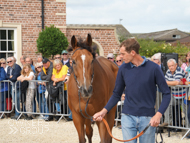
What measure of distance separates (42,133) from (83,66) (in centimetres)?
395

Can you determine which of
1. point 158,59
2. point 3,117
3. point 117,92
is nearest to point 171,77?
point 158,59

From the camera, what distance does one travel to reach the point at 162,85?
11.0 ft

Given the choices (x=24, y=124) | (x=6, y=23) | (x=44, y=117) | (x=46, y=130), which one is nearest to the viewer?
(x=46, y=130)

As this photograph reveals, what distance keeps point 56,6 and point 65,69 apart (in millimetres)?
8587

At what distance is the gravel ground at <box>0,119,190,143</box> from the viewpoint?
7102 millimetres

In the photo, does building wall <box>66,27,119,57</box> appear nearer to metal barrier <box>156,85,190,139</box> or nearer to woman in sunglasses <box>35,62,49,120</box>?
woman in sunglasses <box>35,62,49,120</box>

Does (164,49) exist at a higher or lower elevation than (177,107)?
higher

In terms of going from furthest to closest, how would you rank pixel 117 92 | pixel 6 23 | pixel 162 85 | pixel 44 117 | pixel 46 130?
1. pixel 6 23
2. pixel 44 117
3. pixel 46 130
4. pixel 117 92
5. pixel 162 85

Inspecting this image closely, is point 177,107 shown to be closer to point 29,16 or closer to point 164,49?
point 29,16

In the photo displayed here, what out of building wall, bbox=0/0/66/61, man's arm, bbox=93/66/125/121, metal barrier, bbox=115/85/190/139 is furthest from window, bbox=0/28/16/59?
man's arm, bbox=93/66/125/121

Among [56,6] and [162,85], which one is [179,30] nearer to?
[56,6]

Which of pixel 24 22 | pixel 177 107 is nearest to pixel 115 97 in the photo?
pixel 177 107

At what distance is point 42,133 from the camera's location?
7820 millimetres

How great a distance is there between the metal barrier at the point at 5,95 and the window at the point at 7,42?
625 centimetres
